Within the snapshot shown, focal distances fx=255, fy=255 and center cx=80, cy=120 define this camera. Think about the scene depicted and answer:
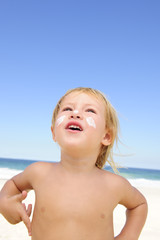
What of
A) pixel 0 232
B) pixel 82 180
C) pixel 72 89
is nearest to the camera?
pixel 82 180

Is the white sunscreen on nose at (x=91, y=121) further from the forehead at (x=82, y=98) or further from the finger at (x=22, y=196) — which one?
the finger at (x=22, y=196)

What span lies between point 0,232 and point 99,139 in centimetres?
328

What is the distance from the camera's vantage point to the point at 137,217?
2213 millimetres

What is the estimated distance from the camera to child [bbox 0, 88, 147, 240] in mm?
1915

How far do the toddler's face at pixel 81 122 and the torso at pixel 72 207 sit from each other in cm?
31

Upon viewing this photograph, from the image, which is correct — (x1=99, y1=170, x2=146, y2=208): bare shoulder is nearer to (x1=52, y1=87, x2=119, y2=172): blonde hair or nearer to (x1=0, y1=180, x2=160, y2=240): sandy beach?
(x1=52, y1=87, x2=119, y2=172): blonde hair

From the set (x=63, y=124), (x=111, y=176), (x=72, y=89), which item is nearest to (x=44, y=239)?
(x=111, y=176)

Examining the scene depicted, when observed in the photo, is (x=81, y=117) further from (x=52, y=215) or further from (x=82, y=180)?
(x=52, y=215)

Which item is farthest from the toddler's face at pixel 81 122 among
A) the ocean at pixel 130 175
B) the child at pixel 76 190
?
the ocean at pixel 130 175

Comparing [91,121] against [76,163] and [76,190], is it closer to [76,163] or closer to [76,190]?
[76,163]

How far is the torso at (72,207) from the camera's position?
75.2 inches

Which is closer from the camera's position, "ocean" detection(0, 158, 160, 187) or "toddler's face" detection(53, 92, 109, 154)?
"toddler's face" detection(53, 92, 109, 154)

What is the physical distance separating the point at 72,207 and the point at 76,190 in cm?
13

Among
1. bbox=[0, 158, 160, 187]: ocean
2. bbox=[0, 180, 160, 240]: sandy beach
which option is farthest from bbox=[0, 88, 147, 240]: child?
bbox=[0, 158, 160, 187]: ocean
